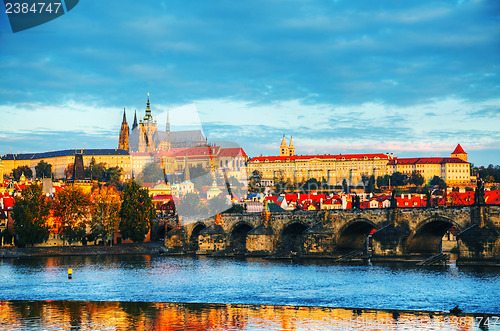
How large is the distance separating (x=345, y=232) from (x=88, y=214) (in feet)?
94.3

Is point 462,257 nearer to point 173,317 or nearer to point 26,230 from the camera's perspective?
point 173,317

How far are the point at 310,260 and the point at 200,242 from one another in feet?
51.4

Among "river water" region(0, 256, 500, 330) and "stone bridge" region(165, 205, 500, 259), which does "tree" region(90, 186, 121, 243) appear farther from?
"river water" region(0, 256, 500, 330)

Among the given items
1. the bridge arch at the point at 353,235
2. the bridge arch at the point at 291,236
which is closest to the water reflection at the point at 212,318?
the bridge arch at the point at 353,235

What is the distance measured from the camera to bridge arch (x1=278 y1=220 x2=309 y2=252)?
6081 centimetres

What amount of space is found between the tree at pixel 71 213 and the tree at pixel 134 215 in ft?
12.9

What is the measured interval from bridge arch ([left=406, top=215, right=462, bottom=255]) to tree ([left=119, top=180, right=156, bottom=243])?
29.4 m

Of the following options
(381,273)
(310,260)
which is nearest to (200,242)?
(310,260)

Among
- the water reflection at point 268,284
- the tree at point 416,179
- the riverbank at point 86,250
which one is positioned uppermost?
the tree at point 416,179

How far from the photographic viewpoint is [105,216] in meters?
68.9

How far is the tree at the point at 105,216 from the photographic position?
225 feet

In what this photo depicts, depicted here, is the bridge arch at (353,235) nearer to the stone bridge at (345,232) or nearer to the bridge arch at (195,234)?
the stone bridge at (345,232)

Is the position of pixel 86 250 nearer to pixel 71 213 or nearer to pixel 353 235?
pixel 71 213

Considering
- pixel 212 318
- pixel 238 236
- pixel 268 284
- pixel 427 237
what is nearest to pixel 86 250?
pixel 238 236
